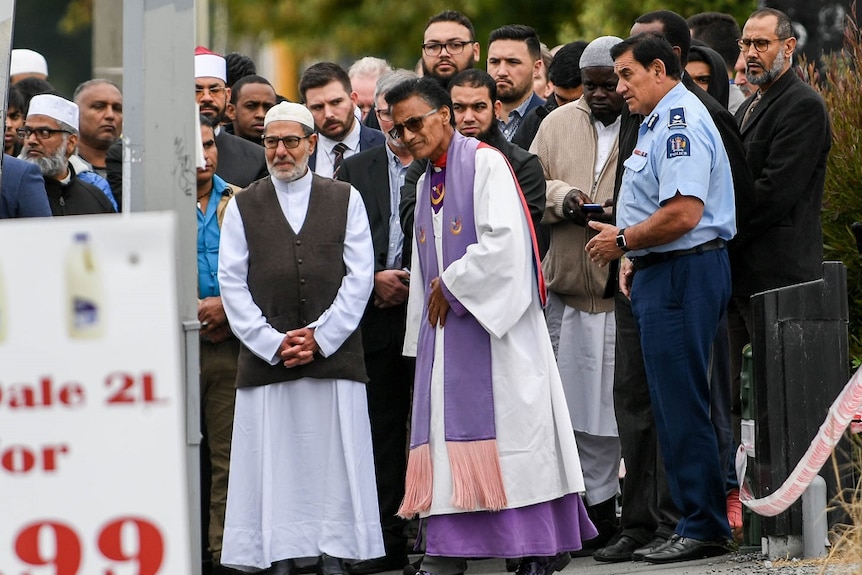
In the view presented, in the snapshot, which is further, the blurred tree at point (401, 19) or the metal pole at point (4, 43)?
the blurred tree at point (401, 19)

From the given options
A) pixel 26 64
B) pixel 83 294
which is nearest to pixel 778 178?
pixel 83 294

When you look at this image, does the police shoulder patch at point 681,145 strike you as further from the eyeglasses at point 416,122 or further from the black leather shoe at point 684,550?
the black leather shoe at point 684,550

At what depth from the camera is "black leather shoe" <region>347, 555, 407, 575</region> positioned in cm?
776

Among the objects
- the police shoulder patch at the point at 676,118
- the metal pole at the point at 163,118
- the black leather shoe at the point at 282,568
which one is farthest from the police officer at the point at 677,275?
the metal pole at the point at 163,118

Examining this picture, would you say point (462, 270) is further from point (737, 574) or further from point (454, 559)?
point (737, 574)

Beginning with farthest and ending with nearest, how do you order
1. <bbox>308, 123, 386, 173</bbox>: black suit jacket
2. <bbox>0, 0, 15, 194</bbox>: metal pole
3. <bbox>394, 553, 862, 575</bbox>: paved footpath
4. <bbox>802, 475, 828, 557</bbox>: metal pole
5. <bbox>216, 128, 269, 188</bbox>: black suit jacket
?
<bbox>308, 123, 386, 173</bbox>: black suit jacket, <bbox>216, 128, 269, 188</bbox>: black suit jacket, <bbox>0, 0, 15, 194</bbox>: metal pole, <bbox>802, 475, 828, 557</bbox>: metal pole, <bbox>394, 553, 862, 575</bbox>: paved footpath

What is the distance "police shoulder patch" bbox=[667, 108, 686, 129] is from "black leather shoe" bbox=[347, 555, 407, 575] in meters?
2.57

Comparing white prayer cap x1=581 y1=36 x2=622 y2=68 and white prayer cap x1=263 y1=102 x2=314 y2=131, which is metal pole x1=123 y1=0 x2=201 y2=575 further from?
white prayer cap x1=581 y1=36 x2=622 y2=68

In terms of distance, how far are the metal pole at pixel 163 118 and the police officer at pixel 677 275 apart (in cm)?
256

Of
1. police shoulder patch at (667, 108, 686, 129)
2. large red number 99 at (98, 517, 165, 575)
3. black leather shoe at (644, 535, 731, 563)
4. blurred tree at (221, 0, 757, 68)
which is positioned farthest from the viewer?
blurred tree at (221, 0, 757, 68)

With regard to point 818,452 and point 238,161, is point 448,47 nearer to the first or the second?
point 238,161

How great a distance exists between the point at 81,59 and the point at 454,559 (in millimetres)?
19396

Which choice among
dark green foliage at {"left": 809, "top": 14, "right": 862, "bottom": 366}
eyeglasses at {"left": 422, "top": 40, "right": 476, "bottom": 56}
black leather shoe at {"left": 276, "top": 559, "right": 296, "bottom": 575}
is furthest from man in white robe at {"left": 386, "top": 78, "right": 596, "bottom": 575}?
dark green foliage at {"left": 809, "top": 14, "right": 862, "bottom": 366}

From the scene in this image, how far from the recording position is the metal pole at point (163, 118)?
5.01 meters
